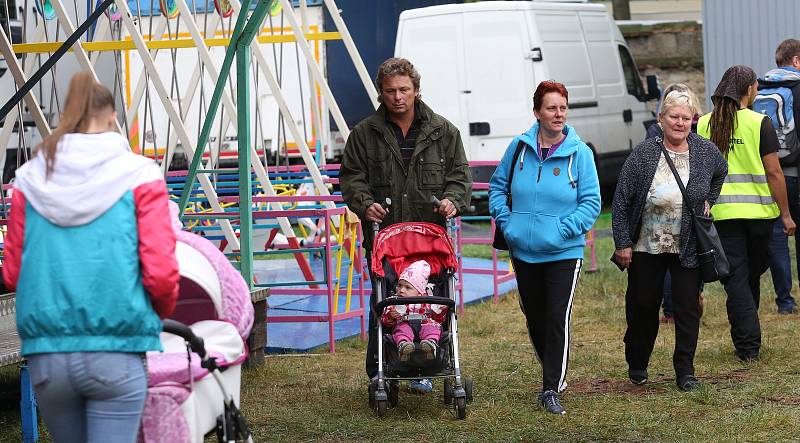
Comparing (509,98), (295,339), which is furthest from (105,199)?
(509,98)

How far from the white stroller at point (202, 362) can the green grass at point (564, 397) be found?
5.72ft

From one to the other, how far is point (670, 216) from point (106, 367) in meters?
3.77

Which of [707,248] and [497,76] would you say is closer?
[707,248]

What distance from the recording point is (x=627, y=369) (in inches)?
301

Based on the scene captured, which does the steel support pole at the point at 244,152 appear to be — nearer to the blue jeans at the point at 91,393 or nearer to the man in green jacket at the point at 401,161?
the man in green jacket at the point at 401,161

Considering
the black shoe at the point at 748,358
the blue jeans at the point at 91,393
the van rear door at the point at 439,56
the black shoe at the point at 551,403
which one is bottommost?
the black shoe at the point at 748,358

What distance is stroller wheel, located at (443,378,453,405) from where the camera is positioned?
6578 mm

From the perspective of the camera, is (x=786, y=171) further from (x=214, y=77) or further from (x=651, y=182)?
(x=214, y=77)

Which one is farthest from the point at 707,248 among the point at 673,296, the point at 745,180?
the point at 745,180

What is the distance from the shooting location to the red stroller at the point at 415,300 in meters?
6.31

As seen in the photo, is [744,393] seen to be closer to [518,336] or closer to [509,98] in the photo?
[518,336]

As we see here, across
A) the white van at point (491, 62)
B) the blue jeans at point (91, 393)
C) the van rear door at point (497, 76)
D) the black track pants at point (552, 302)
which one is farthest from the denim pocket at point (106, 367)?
the white van at point (491, 62)

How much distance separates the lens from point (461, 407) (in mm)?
6336

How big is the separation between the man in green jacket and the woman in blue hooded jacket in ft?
0.93
